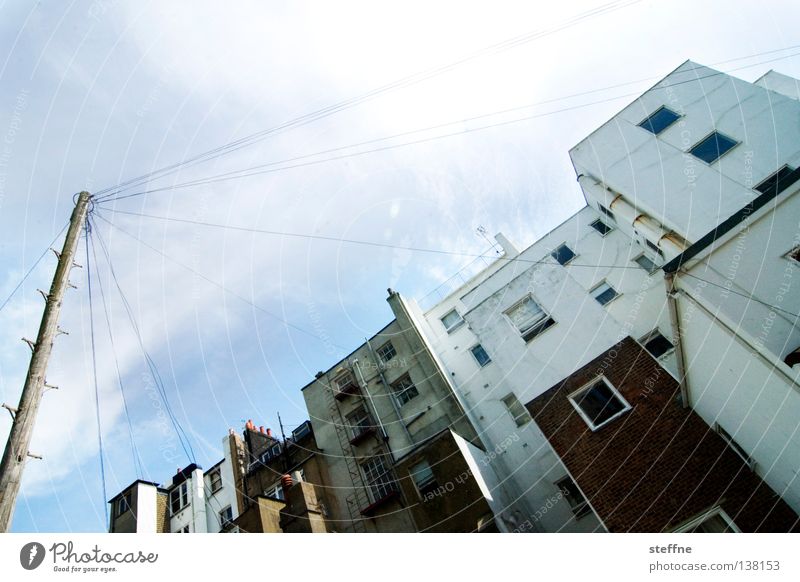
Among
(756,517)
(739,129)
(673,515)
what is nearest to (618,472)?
(673,515)

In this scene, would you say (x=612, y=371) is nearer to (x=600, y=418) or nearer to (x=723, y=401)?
(x=600, y=418)

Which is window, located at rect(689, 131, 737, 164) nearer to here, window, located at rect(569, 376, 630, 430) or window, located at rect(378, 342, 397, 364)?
window, located at rect(569, 376, 630, 430)

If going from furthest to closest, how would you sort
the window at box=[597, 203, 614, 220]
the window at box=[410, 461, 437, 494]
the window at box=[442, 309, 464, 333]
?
the window at box=[442, 309, 464, 333] < the window at box=[597, 203, 614, 220] < the window at box=[410, 461, 437, 494]

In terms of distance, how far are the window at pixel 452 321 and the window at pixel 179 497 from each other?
2435 cm

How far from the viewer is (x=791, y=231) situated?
11.8 metres

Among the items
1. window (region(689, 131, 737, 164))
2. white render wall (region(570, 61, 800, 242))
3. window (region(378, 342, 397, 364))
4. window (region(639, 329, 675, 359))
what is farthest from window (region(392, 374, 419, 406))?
window (region(689, 131, 737, 164))

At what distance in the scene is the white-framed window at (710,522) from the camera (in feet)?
37.2

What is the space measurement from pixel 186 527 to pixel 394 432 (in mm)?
18690

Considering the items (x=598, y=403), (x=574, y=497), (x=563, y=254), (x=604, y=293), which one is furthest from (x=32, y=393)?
(x=563, y=254)

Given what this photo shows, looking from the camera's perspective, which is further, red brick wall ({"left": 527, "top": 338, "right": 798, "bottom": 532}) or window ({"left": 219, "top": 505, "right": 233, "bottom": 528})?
window ({"left": 219, "top": 505, "right": 233, "bottom": 528})

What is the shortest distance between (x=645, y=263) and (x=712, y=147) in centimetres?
627

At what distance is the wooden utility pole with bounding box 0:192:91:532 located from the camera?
6566mm

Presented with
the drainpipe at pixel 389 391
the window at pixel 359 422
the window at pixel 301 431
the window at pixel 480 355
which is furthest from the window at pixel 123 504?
the window at pixel 480 355

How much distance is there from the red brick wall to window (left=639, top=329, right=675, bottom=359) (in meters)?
4.53
